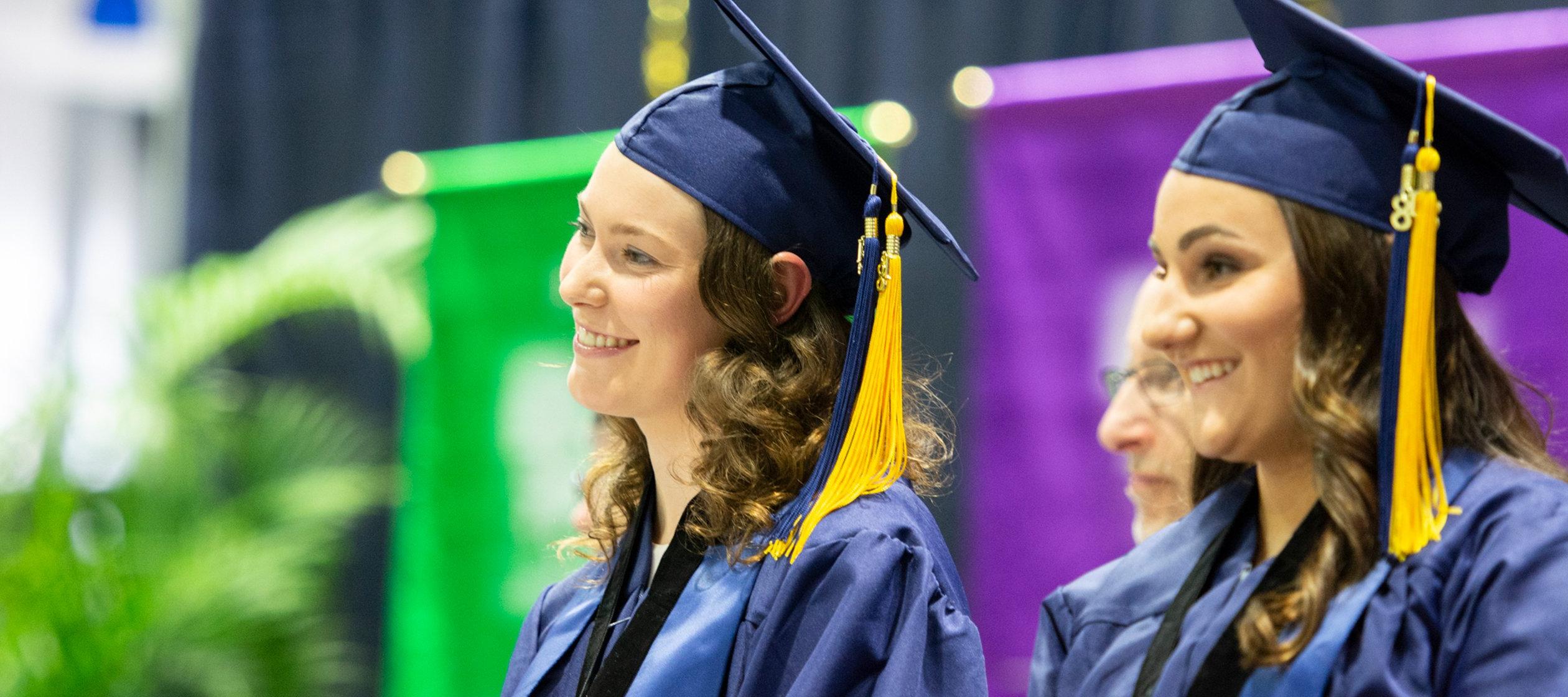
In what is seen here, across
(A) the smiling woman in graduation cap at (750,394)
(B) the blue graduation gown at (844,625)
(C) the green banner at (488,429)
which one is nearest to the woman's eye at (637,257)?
(A) the smiling woman in graduation cap at (750,394)

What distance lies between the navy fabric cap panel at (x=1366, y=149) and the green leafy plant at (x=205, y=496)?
2374mm

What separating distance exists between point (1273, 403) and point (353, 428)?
11.5 ft

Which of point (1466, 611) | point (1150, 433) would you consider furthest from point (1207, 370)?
point (1150, 433)

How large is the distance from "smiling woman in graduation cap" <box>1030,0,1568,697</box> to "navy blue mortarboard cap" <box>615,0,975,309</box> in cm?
45

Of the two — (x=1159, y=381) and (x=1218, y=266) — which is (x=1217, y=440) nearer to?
(x=1218, y=266)

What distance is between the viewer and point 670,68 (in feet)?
13.5

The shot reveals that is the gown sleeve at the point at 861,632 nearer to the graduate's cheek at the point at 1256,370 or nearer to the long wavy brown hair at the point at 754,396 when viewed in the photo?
the long wavy brown hair at the point at 754,396

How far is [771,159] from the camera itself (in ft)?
6.32

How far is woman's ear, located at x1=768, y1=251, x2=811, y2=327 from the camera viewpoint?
6.37 feet

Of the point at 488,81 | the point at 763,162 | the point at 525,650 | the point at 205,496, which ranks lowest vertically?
the point at 205,496

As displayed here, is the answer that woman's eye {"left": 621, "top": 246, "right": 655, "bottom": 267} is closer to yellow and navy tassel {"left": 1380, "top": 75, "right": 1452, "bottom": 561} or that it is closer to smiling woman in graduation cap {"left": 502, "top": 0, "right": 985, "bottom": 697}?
smiling woman in graduation cap {"left": 502, "top": 0, "right": 985, "bottom": 697}

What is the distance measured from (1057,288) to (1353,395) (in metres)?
1.35

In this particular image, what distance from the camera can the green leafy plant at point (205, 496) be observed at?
3768 mm

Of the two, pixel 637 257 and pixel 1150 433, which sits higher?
pixel 637 257
